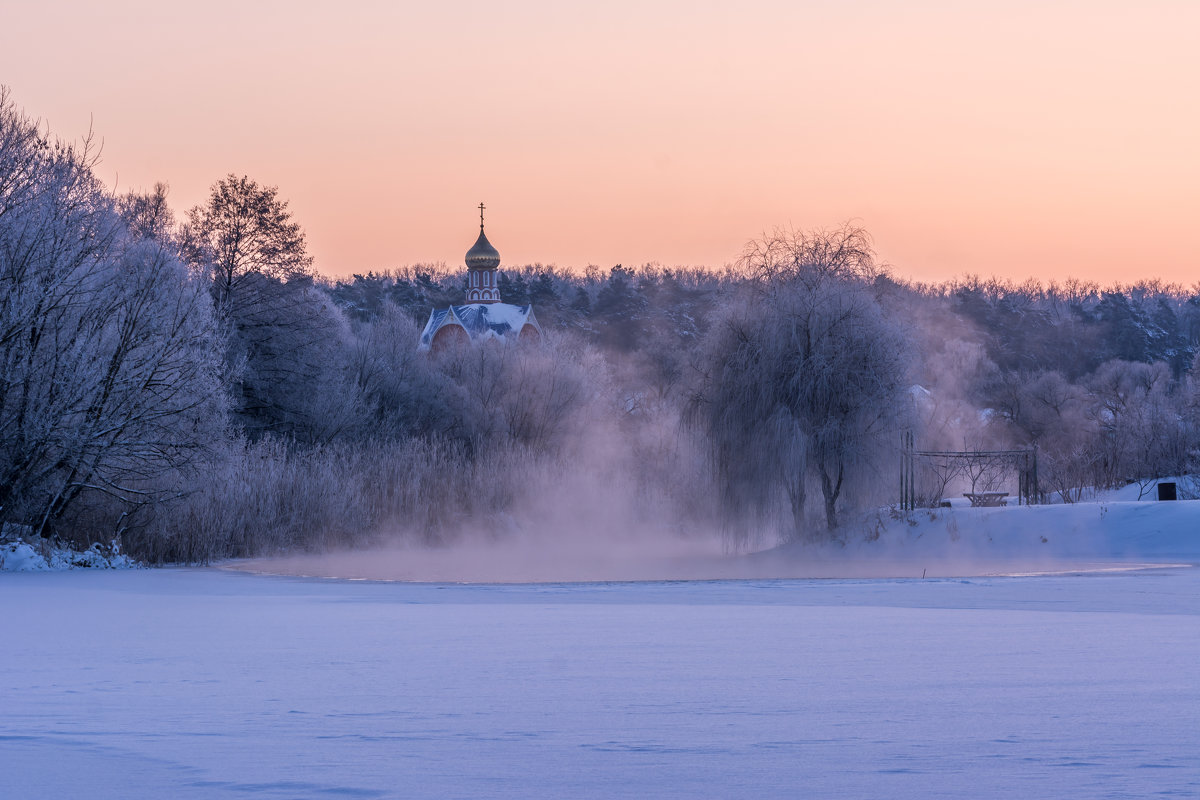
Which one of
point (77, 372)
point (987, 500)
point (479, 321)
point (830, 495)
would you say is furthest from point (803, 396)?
point (479, 321)

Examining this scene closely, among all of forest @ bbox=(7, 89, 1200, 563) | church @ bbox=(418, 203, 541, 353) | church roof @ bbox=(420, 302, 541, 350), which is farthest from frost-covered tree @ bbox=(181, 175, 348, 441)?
church roof @ bbox=(420, 302, 541, 350)

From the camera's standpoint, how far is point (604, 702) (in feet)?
19.4

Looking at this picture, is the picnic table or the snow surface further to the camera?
the picnic table

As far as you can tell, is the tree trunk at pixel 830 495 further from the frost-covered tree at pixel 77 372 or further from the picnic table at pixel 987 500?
the frost-covered tree at pixel 77 372

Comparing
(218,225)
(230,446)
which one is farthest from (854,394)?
(218,225)

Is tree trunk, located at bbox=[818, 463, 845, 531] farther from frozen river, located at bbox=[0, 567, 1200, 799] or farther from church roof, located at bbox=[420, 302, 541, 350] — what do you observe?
church roof, located at bbox=[420, 302, 541, 350]

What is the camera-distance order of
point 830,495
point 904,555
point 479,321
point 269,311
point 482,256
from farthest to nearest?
point 482,256
point 479,321
point 269,311
point 830,495
point 904,555

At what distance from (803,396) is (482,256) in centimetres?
9137

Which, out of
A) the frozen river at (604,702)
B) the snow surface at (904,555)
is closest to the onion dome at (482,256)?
the snow surface at (904,555)

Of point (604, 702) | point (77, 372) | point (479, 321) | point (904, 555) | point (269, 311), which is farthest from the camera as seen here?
point (479, 321)

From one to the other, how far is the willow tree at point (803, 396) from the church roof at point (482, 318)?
71.2 meters

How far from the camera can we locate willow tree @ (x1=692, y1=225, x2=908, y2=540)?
25.2 m

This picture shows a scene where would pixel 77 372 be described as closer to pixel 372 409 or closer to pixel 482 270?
pixel 372 409

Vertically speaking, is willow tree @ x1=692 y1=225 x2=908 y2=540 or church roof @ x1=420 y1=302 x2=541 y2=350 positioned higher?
church roof @ x1=420 y1=302 x2=541 y2=350
